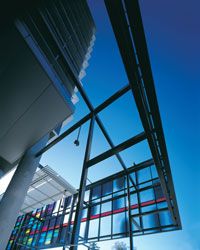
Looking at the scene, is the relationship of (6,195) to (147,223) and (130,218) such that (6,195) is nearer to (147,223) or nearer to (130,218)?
(130,218)

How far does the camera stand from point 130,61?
2217 millimetres

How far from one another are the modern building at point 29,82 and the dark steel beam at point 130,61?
64.1 inches

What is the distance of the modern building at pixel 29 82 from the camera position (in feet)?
10.5

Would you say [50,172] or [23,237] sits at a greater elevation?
[50,172]

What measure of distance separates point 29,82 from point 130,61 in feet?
8.62

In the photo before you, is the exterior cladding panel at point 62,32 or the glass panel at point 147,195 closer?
the exterior cladding panel at point 62,32

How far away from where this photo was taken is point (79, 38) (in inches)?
290

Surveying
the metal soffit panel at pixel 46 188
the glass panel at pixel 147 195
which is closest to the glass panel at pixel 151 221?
the glass panel at pixel 147 195

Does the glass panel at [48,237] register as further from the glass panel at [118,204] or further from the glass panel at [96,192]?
the glass panel at [118,204]

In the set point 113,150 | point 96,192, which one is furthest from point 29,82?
point 96,192

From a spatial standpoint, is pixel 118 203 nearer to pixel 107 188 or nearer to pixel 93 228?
pixel 107 188

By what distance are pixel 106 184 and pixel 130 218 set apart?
512 centimetres

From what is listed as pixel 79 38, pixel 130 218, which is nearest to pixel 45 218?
pixel 130 218

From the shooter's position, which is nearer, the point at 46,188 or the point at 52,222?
the point at 46,188
